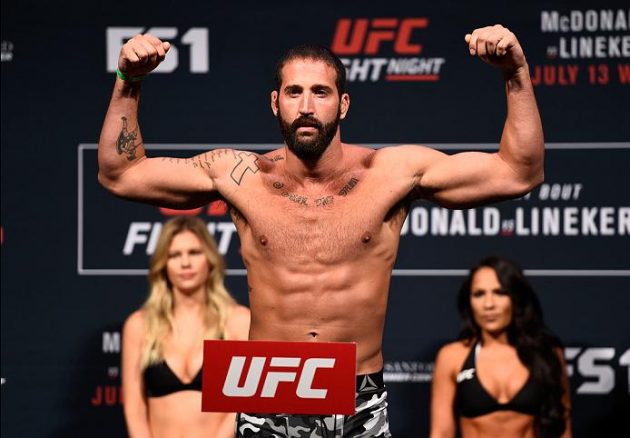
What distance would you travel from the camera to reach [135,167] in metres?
2.59

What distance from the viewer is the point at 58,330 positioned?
421 cm

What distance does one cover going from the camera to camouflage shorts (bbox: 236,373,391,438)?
246 centimetres

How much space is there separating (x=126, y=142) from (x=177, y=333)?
1342 millimetres

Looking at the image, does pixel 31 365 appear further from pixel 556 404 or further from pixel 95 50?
pixel 556 404

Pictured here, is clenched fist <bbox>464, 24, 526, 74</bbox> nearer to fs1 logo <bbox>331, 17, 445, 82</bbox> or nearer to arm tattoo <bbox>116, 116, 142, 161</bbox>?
arm tattoo <bbox>116, 116, 142, 161</bbox>

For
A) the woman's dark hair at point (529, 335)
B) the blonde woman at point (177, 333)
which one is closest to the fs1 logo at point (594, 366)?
the woman's dark hair at point (529, 335)

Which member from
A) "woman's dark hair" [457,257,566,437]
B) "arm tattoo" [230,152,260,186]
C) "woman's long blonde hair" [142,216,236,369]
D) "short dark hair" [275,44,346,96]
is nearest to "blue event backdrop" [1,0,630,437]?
"woman's dark hair" [457,257,566,437]

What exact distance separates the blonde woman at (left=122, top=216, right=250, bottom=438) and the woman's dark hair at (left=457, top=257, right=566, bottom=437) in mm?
821

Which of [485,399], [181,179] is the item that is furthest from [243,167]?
[485,399]

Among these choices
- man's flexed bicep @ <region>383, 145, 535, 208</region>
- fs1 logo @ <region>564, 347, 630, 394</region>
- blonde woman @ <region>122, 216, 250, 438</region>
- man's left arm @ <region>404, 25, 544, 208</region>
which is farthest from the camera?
fs1 logo @ <region>564, 347, 630, 394</region>

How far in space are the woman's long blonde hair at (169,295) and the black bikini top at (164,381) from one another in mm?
25

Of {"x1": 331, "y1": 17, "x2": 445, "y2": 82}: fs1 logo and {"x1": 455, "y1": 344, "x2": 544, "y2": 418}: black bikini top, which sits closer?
{"x1": 455, "y1": 344, "x2": 544, "y2": 418}: black bikini top

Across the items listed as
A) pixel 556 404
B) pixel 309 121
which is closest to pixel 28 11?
pixel 309 121

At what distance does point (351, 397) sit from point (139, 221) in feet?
6.81
